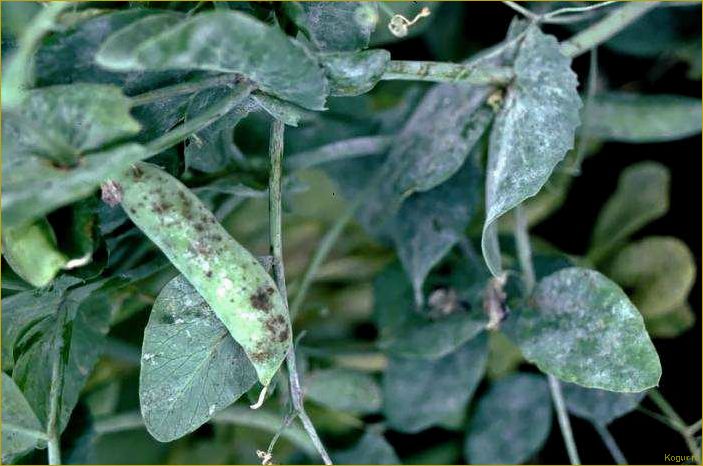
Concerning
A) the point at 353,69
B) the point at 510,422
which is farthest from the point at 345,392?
the point at 353,69

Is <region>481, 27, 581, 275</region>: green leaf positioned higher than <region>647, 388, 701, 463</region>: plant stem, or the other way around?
<region>481, 27, 581, 275</region>: green leaf

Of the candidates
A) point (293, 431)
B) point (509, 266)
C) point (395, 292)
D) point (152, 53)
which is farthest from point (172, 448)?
point (152, 53)

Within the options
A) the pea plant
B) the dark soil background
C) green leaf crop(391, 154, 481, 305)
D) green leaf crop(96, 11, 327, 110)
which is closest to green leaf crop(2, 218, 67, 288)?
the pea plant

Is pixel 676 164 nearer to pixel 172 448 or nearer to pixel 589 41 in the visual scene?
pixel 589 41

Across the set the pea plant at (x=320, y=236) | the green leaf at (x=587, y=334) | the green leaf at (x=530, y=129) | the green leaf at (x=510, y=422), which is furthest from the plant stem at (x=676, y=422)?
the green leaf at (x=530, y=129)

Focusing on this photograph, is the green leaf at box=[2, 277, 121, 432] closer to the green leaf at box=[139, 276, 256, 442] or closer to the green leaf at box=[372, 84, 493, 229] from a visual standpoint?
the green leaf at box=[139, 276, 256, 442]

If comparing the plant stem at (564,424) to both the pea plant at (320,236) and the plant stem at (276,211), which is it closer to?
the pea plant at (320,236)

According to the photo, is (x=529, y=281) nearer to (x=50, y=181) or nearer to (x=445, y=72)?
(x=445, y=72)
